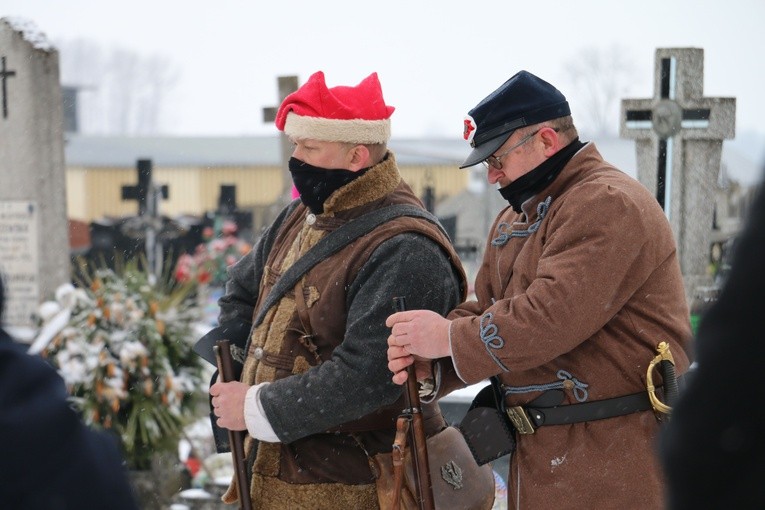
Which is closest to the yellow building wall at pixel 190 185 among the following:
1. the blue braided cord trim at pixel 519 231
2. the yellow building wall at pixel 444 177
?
the yellow building wall at pixel 444 177

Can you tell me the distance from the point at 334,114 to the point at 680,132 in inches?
147

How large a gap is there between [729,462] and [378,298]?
1905mm

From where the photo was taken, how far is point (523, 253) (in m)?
2.71

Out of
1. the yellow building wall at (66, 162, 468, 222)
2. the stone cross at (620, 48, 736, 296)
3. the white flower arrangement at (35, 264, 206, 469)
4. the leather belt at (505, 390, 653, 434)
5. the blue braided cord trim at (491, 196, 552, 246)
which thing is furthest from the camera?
the yellow building wall at (66, 162, 468, 222)

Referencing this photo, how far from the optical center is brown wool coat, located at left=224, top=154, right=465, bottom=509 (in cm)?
295

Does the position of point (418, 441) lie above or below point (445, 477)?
above

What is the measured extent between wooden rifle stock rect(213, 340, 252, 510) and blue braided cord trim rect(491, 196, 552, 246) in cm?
89

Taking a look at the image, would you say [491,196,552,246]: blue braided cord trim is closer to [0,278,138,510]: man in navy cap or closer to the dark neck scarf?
the dark neck scarf

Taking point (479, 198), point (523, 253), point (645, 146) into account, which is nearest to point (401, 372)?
point (523, 253)

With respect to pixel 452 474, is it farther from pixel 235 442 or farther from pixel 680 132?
pixel 680 132

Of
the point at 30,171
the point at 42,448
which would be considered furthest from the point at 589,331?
the point at 30,171

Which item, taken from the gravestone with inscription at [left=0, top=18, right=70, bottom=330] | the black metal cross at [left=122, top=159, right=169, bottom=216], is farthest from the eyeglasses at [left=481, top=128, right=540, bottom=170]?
the black metal cross at [left=122, top=159, right=169, bottom=216]

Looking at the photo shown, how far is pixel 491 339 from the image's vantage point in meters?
2.53

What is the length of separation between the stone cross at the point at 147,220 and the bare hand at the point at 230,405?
45.9ft
